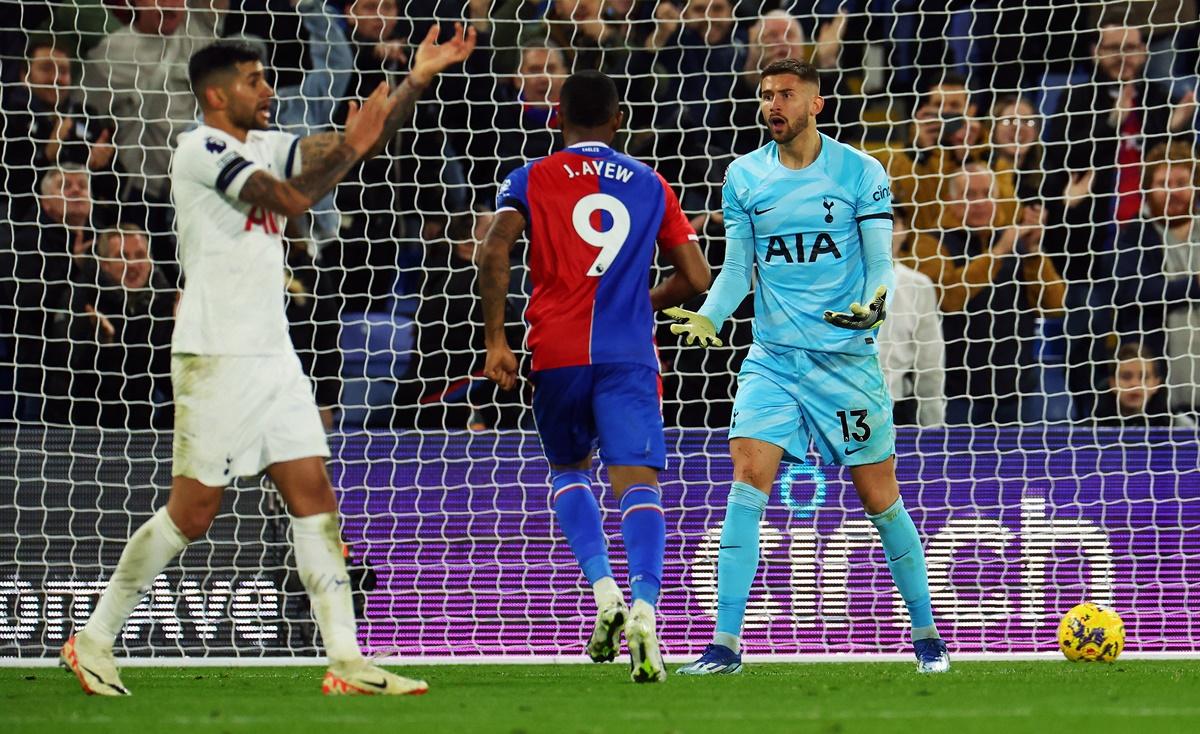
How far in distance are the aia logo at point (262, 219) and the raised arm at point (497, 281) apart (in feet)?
3.07

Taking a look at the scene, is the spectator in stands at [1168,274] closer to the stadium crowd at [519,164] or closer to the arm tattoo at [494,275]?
the stadium crowd at [519,164]

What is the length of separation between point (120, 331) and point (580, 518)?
4220 millimetres

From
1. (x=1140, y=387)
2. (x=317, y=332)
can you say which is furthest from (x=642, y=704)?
(x=1140, y=387)

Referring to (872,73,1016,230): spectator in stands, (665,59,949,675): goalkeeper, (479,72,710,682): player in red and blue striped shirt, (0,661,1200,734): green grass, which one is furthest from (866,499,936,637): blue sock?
(872,73,1016,230): spectator in stands

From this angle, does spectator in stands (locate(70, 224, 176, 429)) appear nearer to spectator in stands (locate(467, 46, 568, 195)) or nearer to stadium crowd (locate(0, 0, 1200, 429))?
stadium crowd (locate(0, 0, 1200, 429))

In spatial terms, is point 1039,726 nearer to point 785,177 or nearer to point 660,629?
point 785,177

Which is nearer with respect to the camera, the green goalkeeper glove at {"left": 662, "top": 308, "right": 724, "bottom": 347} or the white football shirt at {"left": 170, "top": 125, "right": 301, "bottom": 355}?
the white football shirt at {"left": 170, "top": 125, "right": 301, "bottom": 355}

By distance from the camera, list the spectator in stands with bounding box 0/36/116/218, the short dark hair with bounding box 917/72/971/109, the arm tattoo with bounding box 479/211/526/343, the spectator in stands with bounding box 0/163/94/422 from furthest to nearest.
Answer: the short dark hair with bounding box 917/72/971/109 < the spectator in stands with bounding box 0/36/116/218 < the spectator in stands with bounding box 0/163/94/422 < the arm tattoo with bounding box 479/211/526/343

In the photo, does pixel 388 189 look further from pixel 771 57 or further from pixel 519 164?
pixel 771 57

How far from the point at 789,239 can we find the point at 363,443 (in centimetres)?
284

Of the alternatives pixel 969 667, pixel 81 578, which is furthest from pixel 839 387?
pixel 81 578

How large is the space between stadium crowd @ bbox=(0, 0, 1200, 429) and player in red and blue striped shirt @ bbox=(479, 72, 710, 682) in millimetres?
2914

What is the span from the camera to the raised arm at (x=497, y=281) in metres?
6.07

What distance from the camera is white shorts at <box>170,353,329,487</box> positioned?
5246mm
